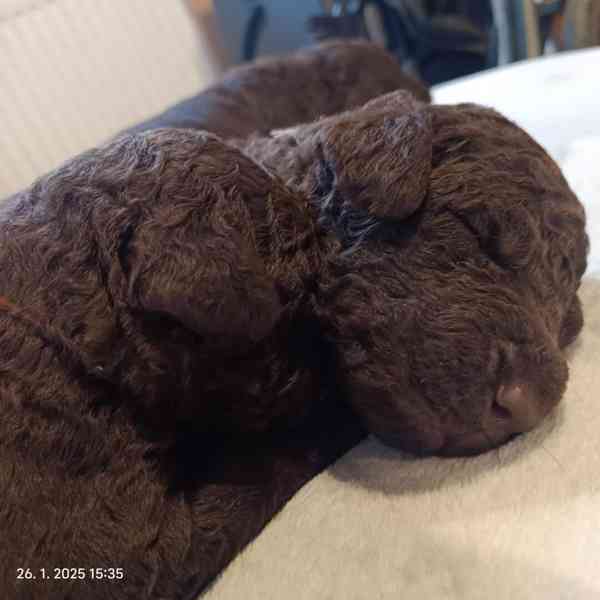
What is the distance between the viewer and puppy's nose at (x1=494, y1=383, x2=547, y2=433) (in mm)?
819

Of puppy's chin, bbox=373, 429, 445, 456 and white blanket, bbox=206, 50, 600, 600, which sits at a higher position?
puppy's chin, bbox=373, 429, 445, 456

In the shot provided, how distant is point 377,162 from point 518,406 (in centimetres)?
33

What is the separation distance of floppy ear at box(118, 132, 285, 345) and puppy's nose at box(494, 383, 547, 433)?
280 mm

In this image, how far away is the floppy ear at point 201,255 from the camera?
76 centimetres

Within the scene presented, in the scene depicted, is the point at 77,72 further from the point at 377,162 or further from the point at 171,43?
the point at 377,162

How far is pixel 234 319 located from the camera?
0.78 meters

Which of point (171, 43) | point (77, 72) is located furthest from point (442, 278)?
point (171, 43)

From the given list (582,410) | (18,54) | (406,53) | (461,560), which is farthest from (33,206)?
(406,53)

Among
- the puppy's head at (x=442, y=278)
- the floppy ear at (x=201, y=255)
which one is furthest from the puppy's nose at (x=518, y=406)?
the floppy ear at (x=201, y=255)

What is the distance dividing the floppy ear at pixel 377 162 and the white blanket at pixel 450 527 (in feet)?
1.13

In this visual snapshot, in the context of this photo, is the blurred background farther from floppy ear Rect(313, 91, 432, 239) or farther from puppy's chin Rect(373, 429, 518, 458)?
puppy's chin Rect(373, 429, 518, 458)

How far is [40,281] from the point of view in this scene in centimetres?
79

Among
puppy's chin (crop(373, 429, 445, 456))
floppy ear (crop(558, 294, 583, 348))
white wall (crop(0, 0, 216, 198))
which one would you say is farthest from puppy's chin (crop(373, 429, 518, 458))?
white wall (crop(0, 0, 216, 198))

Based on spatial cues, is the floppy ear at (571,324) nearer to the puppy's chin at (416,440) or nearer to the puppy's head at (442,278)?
the puppy's head at (442,278)
